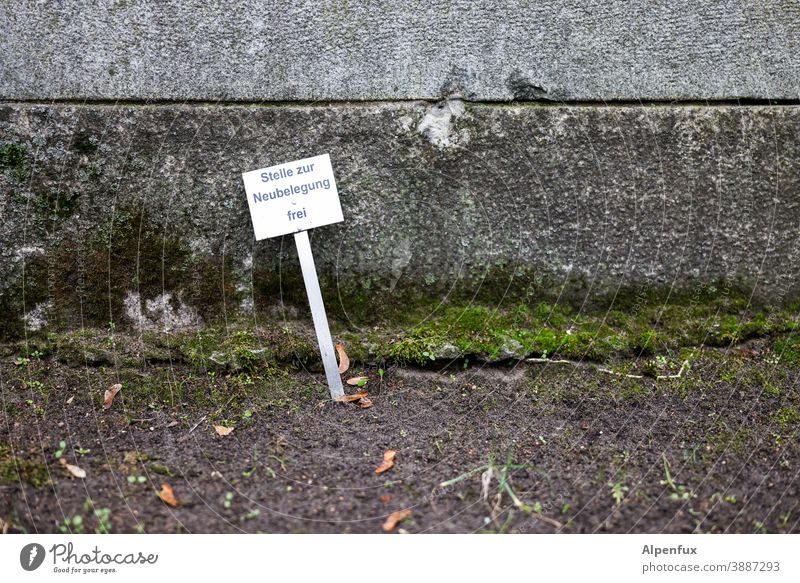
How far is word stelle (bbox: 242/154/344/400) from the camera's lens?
2.40 meters

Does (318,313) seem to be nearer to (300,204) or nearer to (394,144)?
(300,204)

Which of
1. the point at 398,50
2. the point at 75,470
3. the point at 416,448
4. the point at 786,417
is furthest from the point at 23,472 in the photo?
the point at 786,417

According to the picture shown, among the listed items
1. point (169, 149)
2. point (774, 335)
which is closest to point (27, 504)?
point (169, 149)

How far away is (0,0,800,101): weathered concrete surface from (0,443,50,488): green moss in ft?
4.29

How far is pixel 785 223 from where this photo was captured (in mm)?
2539

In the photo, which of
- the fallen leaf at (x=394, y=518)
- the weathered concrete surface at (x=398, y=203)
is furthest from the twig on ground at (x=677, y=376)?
the fallen leaf at (x=394, y=518)

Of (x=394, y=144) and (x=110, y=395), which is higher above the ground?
(x=394, y=144)

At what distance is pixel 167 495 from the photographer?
1.89 m

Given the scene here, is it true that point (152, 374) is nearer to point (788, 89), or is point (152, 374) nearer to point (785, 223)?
point (785, 223)

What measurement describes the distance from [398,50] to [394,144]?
0.35 meters

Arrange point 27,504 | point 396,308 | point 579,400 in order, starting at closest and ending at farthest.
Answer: point 27,504 → point 579,400 → point 396,308

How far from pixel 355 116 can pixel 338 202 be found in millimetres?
338

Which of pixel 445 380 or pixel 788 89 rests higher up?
pixel 788 89

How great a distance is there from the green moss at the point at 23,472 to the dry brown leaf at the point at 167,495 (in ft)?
1.07
